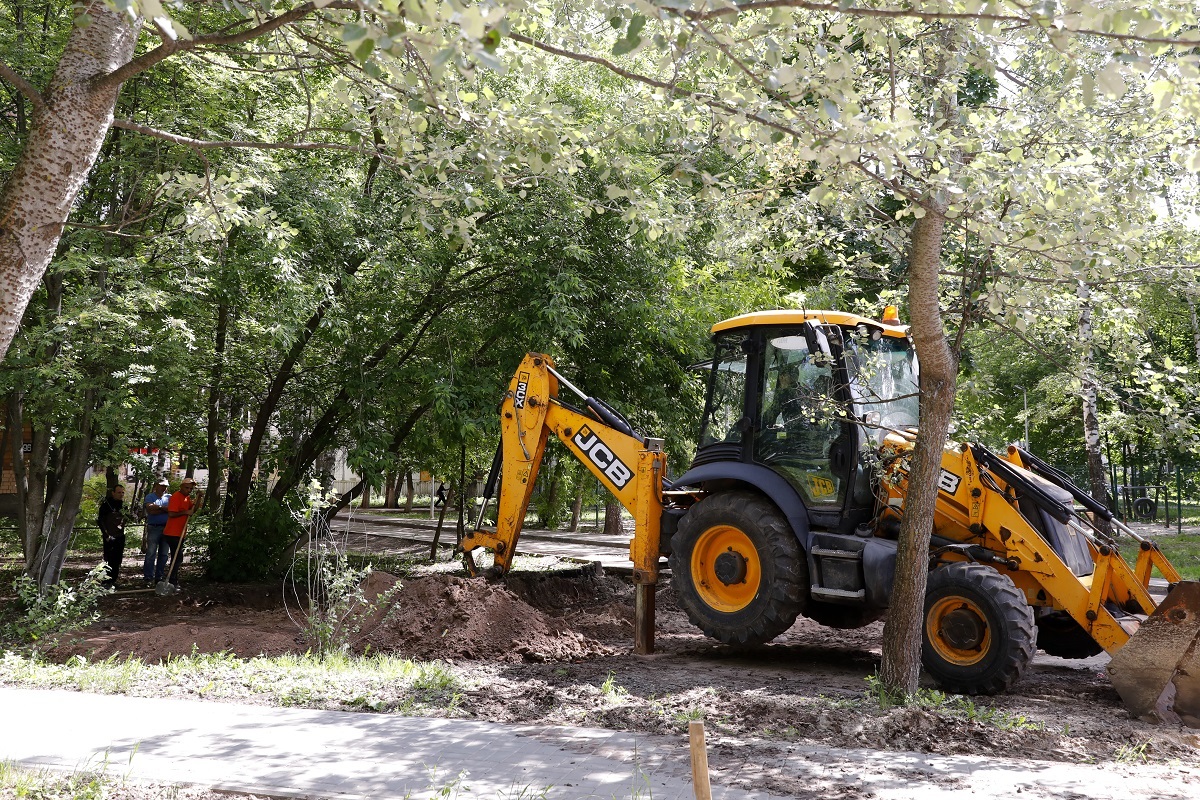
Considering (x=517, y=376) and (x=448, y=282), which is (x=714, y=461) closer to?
(x=517, y=376)

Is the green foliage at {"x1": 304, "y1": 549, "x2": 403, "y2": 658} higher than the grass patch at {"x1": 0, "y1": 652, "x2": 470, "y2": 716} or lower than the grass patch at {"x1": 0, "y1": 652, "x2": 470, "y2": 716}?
higher

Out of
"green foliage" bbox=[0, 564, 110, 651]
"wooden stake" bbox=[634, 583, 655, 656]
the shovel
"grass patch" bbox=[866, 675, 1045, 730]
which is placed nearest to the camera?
"grass patch" bbox=[866, 675, 1045, 730]

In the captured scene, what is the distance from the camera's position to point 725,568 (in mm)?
8797

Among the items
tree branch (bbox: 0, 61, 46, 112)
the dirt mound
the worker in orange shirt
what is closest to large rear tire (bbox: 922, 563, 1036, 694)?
the dirt mound

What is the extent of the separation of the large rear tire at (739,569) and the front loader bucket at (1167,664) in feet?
8.35

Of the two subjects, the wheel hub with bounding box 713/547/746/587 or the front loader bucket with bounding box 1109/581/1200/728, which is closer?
the front loader bucket with bounding box 1109/581/1200/728

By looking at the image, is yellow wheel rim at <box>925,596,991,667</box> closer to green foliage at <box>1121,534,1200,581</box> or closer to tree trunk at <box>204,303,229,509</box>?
green foliage at <box>1121,534,1200,581</box>

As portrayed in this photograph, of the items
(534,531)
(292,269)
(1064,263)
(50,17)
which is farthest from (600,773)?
(534,531)

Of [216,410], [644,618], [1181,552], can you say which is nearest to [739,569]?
[644,618]

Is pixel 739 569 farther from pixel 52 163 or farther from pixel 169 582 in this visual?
pixel 169 582

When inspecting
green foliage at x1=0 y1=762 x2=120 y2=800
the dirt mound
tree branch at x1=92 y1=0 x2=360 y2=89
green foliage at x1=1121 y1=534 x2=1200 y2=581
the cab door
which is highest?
tree branch at x1=92 y1=0 x2=360 y2=89

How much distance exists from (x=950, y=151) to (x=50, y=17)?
423 inches

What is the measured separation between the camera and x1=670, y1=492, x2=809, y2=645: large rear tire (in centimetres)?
834

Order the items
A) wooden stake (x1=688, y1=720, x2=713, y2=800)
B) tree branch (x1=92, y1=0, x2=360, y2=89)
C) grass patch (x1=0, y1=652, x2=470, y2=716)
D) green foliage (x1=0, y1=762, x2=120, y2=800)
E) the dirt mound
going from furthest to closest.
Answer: the dirt mound → grass patch (x1=0, y1=652, x2=470, y2=716) → tree branch (x1=92, y1=0, x2=360, y2=89) → green foliage (x1=0, y1=762, x2=120, y2=800) → wooden stake (x1=688, y1=720, x2=713, y2=800)
